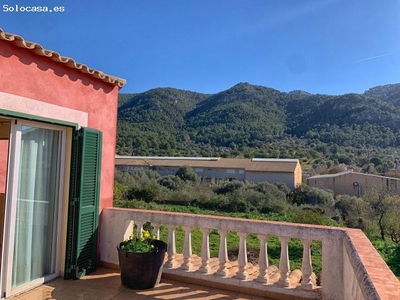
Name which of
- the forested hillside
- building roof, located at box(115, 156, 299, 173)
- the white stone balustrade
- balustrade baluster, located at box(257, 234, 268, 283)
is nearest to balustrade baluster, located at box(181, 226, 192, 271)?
the white stone balustrade

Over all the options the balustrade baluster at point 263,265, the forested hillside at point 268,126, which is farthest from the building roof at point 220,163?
the balustrade baluster at point 263,265

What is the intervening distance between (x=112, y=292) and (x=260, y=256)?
171 centimetres

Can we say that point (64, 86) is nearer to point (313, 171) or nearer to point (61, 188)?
point (61, 188)

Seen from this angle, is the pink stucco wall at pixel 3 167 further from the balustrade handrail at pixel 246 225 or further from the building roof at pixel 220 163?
the building roof at pixel 220 163

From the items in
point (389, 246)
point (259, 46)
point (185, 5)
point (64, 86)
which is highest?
point (259, 46)

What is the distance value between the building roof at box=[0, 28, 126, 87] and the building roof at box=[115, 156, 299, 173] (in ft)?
85.8

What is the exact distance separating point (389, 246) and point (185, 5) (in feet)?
40.3

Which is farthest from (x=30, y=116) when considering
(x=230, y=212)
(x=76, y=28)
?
(x=230, y=212)

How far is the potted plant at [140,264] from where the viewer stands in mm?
3223

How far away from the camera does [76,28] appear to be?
7.32 m

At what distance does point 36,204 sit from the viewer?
3256 mm

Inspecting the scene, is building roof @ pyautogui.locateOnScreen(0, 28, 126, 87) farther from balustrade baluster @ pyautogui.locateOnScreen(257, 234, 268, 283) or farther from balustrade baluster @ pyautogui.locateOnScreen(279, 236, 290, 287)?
balustrade baluster @ pyautogui.locateOnScreen(279, 236, 290, 287)

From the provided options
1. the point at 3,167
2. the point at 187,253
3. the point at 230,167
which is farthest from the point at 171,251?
the point at 230,167

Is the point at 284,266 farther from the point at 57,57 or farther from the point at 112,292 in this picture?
the point at 57,57
